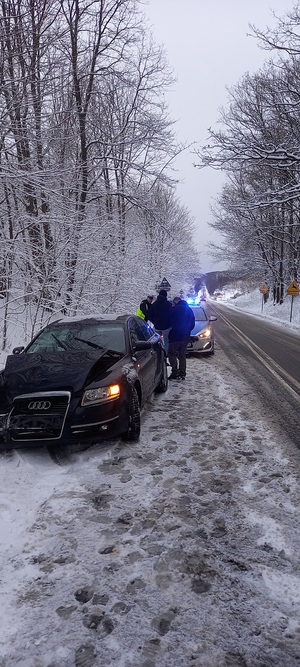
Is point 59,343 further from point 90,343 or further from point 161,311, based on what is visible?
A: point 161,311

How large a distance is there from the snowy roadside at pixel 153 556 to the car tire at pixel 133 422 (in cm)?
11

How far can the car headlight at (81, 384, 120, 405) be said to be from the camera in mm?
4254

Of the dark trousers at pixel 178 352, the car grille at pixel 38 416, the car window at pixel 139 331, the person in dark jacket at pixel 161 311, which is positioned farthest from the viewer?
the person in dark jacket at pixel 161 311

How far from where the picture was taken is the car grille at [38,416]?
13.4 feet

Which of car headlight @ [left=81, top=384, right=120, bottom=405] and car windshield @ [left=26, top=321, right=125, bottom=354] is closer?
car headlight @ [left=81, top=384, right=120, bottom=405]

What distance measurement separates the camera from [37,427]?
13.4 feet

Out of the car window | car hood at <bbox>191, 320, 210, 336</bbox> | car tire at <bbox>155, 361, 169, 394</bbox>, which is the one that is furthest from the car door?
car hood at <bbox>191, 320, 210, 336</bbox>

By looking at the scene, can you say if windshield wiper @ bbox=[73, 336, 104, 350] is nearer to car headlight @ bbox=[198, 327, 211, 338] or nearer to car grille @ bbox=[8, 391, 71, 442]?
car grille @ bbox=[8, 391, 71, 442]

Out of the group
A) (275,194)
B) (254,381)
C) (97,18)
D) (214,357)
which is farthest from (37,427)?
(97,18)

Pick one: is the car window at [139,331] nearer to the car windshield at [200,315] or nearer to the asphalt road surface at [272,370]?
the asphalt road surface at [272,370]

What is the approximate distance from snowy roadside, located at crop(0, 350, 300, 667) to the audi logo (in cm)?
59

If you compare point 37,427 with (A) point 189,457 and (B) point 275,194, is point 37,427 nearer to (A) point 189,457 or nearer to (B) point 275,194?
(A) point 189,457

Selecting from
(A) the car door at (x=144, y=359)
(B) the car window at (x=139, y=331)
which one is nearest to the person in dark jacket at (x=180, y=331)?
(B) the car window at (x=139, y=331)

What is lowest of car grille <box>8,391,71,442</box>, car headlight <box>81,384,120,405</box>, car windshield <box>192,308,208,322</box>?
car grille <box>8,391,71,442</box>
